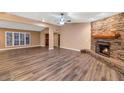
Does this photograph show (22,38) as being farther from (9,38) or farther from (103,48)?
(103,48)

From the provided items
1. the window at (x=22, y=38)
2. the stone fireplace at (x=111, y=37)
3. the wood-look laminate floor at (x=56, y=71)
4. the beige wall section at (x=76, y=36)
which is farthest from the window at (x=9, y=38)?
the stone fireplace at (x=111, y=37)

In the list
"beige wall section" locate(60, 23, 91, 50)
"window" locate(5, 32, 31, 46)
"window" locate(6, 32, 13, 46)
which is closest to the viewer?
"beige wall section" locate(60, 23, 91, 50)

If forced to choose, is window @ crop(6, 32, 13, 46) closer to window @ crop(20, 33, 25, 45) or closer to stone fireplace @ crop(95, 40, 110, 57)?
window @ crop(20, 33, 25, 45)

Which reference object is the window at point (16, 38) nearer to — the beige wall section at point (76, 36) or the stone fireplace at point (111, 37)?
the beige wall section at point (76, 36)

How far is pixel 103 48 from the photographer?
285 inches

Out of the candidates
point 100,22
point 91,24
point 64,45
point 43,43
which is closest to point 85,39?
point 91,24

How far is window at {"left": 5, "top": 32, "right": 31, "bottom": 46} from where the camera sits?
34.1 feet

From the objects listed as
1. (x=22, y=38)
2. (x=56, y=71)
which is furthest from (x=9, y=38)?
(x=56, y=71)

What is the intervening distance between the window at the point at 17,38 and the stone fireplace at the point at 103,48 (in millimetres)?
7552

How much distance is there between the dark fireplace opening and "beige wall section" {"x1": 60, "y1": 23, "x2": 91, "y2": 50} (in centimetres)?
143

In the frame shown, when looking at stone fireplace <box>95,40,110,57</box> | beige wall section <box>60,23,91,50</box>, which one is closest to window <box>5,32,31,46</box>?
beige wall section <box>60,23,91,50</box>
